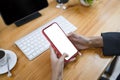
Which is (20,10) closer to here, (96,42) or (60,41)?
(60,41)

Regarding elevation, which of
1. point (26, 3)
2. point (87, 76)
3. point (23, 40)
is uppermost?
point (26, 3)

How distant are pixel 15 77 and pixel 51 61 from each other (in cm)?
18

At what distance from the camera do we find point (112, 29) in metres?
1.08

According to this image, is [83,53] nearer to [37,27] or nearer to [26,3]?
[37,27]

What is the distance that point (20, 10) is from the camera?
1062 mm

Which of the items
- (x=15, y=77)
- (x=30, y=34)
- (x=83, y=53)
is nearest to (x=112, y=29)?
(x=83, y=53)

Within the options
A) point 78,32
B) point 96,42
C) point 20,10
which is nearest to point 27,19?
point 20,10

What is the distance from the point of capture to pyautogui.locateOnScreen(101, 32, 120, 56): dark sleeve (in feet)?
3.07

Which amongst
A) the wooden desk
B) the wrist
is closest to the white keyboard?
the wooden desk

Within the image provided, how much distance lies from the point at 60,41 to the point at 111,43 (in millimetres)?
259

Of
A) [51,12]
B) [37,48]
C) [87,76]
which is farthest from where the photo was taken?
[51,12]

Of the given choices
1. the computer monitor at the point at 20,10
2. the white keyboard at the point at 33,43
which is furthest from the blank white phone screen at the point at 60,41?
the computer monitor at the point at 20,10

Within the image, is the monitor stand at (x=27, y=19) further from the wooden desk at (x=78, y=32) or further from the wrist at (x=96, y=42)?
the wrist at (x=96, y=42)

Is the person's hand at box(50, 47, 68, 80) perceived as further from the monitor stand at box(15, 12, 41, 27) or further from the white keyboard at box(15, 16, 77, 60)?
the monitor stand at box(15, 12, 41, 27)
